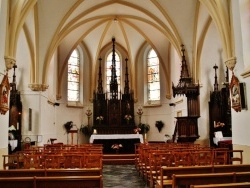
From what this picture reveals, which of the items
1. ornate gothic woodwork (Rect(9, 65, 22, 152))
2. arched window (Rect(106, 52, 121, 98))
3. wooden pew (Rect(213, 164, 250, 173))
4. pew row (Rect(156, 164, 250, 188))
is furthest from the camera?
arched window (Rect(106, 52, 121, 98))

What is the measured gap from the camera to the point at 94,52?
76.0 feet

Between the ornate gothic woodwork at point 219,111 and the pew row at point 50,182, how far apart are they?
39.8 ft

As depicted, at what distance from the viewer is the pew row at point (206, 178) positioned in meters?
4.29

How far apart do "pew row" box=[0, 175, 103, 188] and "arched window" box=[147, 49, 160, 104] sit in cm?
1877

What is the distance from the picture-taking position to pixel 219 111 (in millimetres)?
15961

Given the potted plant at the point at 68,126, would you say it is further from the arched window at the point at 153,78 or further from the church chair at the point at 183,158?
the church chair at the point at 183,158

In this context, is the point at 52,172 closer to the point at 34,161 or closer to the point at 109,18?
the point at 34,161

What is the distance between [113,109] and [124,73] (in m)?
3.51

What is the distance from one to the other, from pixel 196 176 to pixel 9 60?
829cm

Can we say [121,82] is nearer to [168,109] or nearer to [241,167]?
[168,109]

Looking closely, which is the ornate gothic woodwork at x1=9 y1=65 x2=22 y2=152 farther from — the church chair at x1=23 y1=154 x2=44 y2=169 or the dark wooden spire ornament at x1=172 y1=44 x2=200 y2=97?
the church chair at x1=23 y1=154 x2=44 y2=169

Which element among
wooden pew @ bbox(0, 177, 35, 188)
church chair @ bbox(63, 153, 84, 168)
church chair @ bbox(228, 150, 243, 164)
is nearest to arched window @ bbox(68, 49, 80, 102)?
church chair @ bbox(228, 150, 243, 164)

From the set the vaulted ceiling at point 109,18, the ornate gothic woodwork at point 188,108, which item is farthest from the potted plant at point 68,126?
the ornate gothic woodwork at point 188,108

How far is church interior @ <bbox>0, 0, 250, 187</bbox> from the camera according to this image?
414 inches
